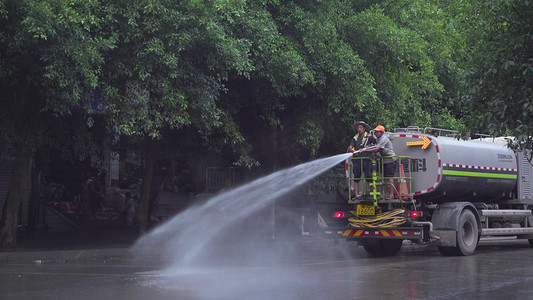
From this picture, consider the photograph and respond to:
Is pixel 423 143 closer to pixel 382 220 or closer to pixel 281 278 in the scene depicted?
pixel 382 220

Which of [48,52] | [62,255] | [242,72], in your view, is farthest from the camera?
[242,72]

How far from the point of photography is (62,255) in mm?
14609

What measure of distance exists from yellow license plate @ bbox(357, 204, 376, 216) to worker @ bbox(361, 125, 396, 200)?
415 millimetres

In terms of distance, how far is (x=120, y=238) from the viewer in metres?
19.6

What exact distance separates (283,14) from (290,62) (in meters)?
2.18

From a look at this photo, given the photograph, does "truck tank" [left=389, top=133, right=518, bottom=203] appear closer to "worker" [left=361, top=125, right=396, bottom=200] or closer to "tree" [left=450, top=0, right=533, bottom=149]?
"worker" [left=361, top=125, right=396, bottom=200]

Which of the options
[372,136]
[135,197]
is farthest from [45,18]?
[135,197]

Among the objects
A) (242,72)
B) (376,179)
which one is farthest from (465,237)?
(242,72)

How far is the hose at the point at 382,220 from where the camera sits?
13.8 meters

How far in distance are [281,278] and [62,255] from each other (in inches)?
260

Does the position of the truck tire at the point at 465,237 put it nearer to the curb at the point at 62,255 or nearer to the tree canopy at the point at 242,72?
the tree canopy at the point at 242,72

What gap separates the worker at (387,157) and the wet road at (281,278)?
1.51 metres

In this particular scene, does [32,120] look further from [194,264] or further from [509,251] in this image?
[509,251]

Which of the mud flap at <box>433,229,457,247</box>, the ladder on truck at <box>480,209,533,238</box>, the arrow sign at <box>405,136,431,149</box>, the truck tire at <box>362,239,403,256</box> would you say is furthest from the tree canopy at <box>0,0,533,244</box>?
the truck tire at <box>362,239,403,256</box>
